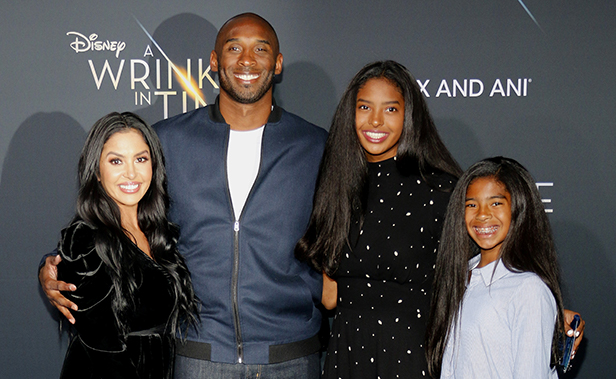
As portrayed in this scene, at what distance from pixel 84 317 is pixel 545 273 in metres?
1.52

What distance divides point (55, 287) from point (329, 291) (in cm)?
108

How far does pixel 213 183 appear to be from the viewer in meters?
2.36

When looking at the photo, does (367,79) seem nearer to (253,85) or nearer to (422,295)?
(253,85)

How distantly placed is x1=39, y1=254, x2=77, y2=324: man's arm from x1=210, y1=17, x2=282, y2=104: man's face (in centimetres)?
94

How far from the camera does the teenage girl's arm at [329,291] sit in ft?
8.28

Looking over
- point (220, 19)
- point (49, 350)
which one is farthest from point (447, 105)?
point (49, 350)

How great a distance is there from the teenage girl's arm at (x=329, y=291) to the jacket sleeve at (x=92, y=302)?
852 mm

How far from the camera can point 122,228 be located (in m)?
2.18

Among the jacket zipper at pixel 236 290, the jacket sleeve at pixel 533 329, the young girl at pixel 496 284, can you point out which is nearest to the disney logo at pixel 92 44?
the jacket zipper at pixel 236 290

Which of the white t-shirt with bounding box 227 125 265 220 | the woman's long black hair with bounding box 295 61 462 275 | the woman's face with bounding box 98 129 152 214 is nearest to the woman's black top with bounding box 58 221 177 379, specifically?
the woman's face with bounding box 98 129 152 214

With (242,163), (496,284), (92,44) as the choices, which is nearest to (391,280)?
(496,284)

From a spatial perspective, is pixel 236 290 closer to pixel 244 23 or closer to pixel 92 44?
pixel 244 23

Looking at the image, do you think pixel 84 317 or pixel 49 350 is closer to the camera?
pixel 84 317

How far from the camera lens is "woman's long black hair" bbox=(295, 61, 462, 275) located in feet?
7.27
